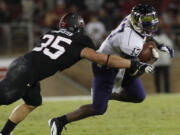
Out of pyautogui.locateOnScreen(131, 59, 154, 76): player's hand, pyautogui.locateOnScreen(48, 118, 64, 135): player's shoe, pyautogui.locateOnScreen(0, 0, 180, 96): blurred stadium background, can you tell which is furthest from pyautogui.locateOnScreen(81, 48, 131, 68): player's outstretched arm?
pyautogui.locateOnScreen(0, 0, 180, 96): blurred stadium background

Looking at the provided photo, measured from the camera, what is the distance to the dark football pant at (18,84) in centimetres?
461

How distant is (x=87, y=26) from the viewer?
33.9 ft

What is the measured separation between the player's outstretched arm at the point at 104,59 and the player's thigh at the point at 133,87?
2.45 feet

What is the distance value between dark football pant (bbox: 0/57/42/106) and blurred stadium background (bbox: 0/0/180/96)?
16.1 ft

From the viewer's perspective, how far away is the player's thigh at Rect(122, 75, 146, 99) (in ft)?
18.0

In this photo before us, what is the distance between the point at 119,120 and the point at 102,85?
1287mm

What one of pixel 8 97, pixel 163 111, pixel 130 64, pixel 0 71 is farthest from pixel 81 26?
pixel 0 71

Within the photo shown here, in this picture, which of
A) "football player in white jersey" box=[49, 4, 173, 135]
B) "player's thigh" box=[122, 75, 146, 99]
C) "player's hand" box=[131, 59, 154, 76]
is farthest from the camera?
"player's thigh" box=[122, 75, 146, 99]

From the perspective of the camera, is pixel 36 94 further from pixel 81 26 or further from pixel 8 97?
pixel 81 26

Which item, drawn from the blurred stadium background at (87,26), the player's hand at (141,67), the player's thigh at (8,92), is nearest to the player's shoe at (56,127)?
the player's thigh at (8,92)

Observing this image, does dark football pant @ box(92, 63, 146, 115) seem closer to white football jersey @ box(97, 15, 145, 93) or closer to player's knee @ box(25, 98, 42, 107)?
white football jersey @ box(97, 15, 145, 93)

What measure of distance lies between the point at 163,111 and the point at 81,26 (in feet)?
8.82

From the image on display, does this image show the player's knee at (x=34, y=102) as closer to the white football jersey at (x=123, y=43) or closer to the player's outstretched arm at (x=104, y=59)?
the player's outstretched arm at (x=104, y=59)

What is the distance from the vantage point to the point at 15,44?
10.9 m
